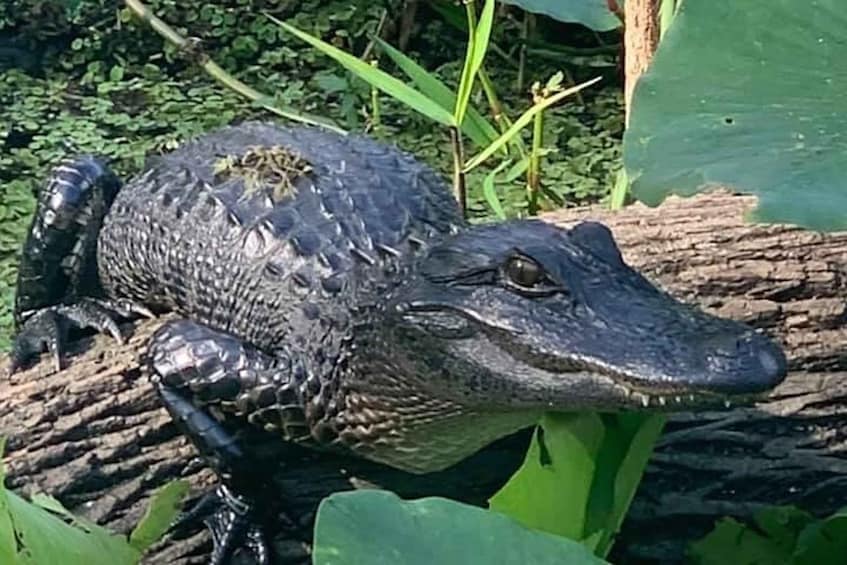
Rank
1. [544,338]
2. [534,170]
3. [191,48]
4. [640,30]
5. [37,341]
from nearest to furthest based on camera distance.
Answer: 1. [544,338]
2. [37,341]
3. [640,30]
4. [534,170]
5. [191,48]

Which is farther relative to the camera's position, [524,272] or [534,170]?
[534,170]

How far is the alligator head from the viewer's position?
1.56 metres

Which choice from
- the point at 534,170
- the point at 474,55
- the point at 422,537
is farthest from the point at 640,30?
the point at 422,537

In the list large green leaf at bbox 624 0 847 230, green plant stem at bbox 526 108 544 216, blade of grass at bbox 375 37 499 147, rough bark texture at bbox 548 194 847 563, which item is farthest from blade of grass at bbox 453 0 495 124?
large green leaf at bbox 624 0 847 230

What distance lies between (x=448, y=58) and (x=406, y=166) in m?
1.61

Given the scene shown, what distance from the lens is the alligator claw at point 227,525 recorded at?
6.81 ft

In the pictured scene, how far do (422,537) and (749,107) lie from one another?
0.38 meters

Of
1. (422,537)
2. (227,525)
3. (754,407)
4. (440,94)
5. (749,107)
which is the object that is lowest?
(227,525)

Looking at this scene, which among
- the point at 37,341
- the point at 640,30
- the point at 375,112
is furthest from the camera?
the point at 375,112

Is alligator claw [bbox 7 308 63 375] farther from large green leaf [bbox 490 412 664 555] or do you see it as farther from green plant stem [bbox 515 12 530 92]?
green plant stem [bbox 515 12 530 92]

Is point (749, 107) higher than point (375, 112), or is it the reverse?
point (749, 107)

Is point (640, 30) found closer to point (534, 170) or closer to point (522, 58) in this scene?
point (534, 170)

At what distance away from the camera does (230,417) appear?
212cm

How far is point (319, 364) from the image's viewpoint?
2080 millimetres
